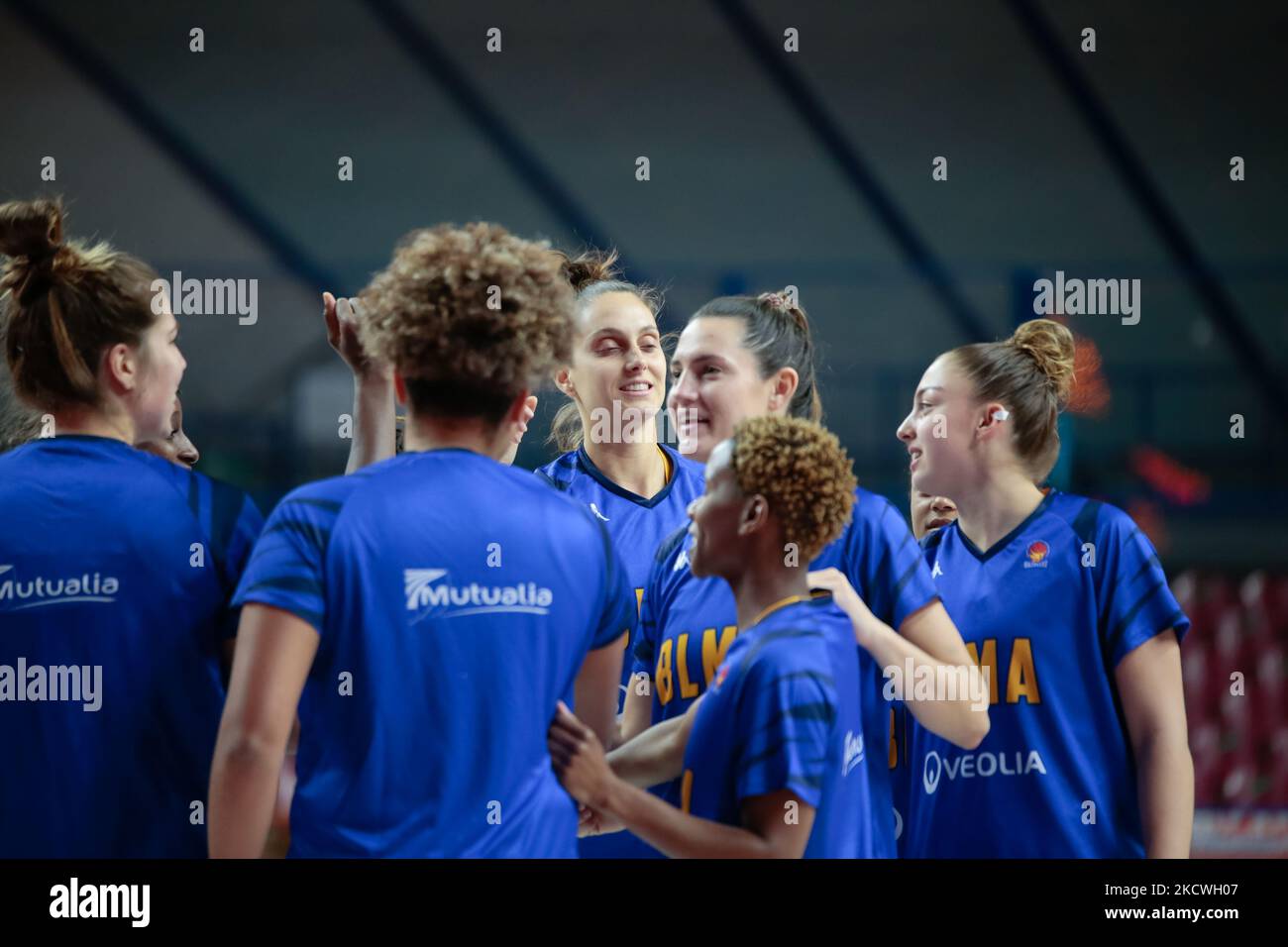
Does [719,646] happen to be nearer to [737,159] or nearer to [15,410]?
[15,410]

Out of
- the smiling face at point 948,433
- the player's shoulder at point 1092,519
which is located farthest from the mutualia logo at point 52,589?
the player's shoulder at point 1092,519

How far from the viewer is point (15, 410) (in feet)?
8.54

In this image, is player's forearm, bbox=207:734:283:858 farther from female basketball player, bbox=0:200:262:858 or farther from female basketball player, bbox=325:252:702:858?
female basketball player, bbox=325:252:702:858

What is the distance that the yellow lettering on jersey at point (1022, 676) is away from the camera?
277 cm

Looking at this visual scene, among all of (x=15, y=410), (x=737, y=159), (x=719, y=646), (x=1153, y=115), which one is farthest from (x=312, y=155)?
(x=719, y=646)

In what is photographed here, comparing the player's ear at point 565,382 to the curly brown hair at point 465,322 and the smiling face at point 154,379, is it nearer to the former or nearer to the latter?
the smiling face at point 154,379

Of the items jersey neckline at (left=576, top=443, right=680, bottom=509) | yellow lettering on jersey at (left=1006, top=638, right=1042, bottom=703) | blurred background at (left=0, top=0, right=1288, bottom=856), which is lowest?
yellow lettering on jersey at (left=1006, top=638, right=1042, bottom=703)

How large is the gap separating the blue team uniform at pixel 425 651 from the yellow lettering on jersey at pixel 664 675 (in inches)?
23.5

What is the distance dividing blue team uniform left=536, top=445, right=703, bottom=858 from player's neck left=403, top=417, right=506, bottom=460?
3.40ft

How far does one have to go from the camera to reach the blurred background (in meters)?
7.39

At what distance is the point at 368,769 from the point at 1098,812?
162cm

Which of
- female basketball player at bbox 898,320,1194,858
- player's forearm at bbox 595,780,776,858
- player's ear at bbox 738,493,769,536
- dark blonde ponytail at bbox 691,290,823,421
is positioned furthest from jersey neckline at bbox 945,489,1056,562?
player's forearm at bbox 595,780,776,858
